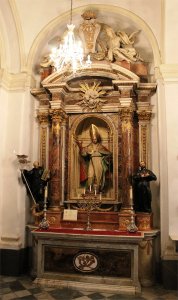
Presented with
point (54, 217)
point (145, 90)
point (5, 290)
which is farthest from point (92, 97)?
point (5, 290)

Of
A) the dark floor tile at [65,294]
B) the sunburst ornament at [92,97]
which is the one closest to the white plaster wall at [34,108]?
the sunburst ornament at [92,97]

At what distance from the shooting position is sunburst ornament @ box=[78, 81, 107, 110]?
6910mm

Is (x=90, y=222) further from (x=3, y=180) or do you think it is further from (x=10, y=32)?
(x=10, y=32)

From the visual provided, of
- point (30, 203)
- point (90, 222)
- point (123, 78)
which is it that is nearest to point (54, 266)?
point (90, 222)

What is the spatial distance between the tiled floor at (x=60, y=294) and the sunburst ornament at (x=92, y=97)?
363cm

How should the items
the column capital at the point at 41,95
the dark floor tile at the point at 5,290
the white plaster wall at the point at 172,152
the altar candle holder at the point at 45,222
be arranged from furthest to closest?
the column capital at the point at 41,95 → the altar candle holder at the point at 45,222 → the white plaster wall at the point at 172,152 → the dark floor tile at the point at 5,290

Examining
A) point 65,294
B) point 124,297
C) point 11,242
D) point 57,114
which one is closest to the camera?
point 124,297

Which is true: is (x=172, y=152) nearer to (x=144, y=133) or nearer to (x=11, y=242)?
(x=144, y=133)

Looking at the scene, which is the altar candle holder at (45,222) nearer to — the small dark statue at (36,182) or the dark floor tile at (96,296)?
the small dark statue at (36,182)

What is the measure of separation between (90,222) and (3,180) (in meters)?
1.99

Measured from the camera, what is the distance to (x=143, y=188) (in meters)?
6.11

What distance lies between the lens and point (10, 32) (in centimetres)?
696

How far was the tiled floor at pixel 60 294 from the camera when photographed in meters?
5.14

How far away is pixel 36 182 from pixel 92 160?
4.13 ft
